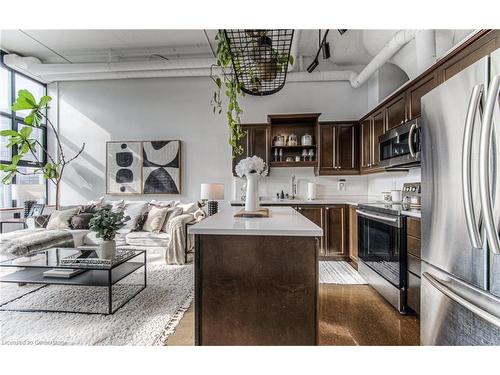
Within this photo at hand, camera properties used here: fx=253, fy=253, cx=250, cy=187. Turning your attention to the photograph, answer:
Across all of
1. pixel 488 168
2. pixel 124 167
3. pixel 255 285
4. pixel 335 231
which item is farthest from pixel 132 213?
pixel 488 168

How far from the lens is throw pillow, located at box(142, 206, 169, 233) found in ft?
13.3

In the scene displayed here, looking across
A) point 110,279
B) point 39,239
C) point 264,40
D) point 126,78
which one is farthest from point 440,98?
point 126,78

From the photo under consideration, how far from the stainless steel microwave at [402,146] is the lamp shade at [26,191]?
5505 millimetres

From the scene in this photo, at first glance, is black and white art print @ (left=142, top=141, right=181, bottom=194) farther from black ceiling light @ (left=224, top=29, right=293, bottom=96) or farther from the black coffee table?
black ceiling light @ (left=224, top=29, right=293, bottom=96)

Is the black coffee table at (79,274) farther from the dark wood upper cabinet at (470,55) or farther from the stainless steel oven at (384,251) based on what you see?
the dark wood upper cabinet at (470,55)

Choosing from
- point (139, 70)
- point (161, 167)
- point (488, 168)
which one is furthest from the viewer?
point (161, 167)

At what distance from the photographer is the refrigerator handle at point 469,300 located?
1034mm

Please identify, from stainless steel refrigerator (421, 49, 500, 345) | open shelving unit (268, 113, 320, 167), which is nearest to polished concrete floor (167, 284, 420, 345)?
stainless steel refrigerator (421, 49, 500, 345)

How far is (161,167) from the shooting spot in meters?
5.00

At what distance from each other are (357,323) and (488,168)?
66.5 inches

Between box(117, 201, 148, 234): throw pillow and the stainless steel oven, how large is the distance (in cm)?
347

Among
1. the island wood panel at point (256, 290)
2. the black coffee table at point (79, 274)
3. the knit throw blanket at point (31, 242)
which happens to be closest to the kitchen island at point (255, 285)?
the island wood panel at point (256, 290)

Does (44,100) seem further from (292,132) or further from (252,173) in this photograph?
(252,173)
